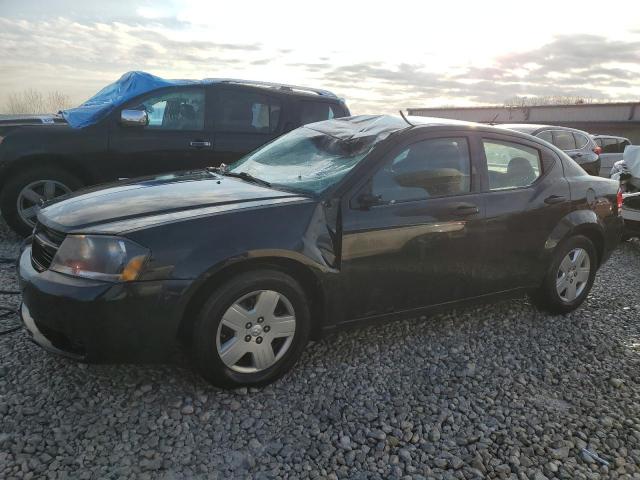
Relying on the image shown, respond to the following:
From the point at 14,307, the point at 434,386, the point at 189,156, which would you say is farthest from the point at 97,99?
the point at 434,386

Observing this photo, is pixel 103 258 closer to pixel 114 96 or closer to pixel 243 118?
pixel 243 118

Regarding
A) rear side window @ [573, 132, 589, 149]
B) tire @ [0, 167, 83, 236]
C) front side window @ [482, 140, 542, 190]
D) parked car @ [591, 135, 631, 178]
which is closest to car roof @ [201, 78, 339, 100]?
tire @ [0, 167, 83, 236]

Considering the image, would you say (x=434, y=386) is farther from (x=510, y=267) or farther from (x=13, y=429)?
(x=13, y=429)

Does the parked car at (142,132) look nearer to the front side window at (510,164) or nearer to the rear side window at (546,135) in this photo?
the front side window at (510,164)

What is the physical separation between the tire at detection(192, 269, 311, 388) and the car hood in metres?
0.46

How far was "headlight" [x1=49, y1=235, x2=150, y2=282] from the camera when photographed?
8.49 feet

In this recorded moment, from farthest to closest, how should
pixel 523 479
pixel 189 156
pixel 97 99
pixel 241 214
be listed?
pixel 97 99 → pixel 189 156 → pixel 241 214 → pixel 523 479

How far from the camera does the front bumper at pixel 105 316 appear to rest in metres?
2.57

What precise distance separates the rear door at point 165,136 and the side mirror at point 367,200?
3387 millimetres

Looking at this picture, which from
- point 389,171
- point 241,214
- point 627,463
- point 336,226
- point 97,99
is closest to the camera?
point 627,463

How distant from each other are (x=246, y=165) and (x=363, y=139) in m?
1.00

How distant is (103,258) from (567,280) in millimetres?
3601

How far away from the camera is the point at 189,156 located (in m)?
6.04

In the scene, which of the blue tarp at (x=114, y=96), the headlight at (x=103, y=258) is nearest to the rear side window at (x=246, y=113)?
the blue tarp at (x=114, y=96)
